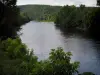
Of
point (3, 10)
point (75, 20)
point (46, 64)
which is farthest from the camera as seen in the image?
point (75, 20)

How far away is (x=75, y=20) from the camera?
169 meters

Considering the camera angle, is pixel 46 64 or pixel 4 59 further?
pixel 46 64

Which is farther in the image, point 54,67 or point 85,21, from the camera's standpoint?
point 85,21

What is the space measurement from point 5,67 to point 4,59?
68cm

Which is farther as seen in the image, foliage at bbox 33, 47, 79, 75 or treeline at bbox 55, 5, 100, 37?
treeline at bbox 55, 5, 100, 37

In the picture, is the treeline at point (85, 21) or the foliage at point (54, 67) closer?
the foliage at point (54, 67)

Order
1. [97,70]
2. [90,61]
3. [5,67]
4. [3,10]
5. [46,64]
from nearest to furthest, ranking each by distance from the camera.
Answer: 1. [5,67]
2. [46,64]
3. [97,70]
4. [90,61]
5. [3,10]

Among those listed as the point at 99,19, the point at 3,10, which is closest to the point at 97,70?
the point at 3,10

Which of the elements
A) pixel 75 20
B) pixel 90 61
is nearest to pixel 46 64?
pixel 90 61

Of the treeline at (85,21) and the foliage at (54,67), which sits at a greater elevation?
the foliage at (54,67)

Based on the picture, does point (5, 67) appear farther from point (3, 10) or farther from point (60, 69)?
point (3, 10)

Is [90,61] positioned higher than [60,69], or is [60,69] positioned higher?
[60,69]

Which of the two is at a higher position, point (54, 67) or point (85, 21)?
point (54, 67)

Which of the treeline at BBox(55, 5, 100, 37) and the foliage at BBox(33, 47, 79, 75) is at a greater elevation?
Result: the foliage at BBox(33, 47, 79, 75)
